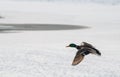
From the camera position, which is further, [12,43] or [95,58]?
[12,43]

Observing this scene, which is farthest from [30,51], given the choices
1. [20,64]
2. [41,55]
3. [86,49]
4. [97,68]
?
[86,49]

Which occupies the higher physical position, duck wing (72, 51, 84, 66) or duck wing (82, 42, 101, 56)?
duck wing (82, 42, 101, 56)

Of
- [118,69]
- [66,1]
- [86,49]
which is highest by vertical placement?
[86,49]

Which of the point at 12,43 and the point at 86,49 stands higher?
the point at 86,49

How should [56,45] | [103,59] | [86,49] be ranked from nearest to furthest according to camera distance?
[86,49]
[103,59]
[56,45]

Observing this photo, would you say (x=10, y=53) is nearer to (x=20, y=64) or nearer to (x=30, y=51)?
(x=30, y=51)

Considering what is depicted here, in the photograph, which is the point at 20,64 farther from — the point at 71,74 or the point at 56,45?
the point at 56,45

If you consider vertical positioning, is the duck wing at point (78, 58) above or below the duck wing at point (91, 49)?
below

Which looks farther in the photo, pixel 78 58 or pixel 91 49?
pixel 91 49

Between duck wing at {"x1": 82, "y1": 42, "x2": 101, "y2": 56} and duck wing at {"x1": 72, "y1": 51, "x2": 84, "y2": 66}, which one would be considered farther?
duck wing at {"x1": 82, "y1": 42, "x2": 101, "y2": 56}

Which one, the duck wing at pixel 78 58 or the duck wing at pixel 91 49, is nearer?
the duck wing at pixel 78 58

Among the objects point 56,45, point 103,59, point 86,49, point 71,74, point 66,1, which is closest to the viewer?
point 86,49

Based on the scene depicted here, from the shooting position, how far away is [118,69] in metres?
15.8

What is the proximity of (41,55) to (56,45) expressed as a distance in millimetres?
5972
